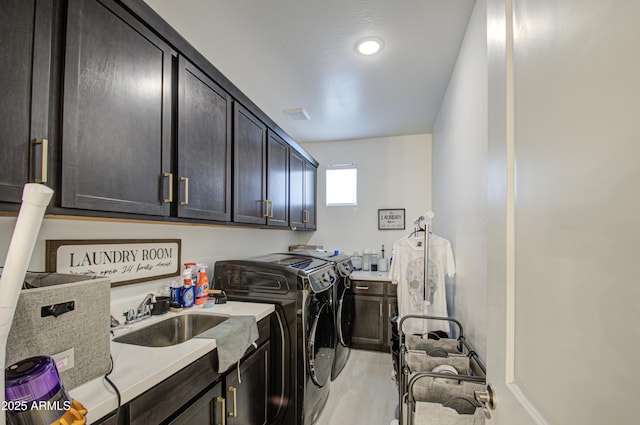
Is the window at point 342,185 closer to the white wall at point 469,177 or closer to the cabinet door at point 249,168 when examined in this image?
the white wall at point 469,177

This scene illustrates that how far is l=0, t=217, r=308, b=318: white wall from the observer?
1219 mm

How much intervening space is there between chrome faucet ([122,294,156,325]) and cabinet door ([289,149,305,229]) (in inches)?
61.9

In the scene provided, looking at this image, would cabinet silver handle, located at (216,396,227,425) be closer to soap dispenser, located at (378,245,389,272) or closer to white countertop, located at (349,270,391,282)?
white countertop, located at (349,270,391,282)

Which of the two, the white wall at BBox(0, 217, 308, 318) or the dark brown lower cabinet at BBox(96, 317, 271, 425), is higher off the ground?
the white wall at BBox(0, 217, 308, 318)

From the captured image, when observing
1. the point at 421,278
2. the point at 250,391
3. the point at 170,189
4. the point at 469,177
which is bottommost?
the point at 250,391

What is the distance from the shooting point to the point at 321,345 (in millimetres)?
2152

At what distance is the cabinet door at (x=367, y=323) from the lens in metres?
3.21

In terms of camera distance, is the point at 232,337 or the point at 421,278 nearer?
the point at 232,337

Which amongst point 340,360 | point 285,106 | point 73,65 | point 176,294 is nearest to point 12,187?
point 73,65

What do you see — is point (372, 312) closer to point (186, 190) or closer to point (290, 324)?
point (290, 324)

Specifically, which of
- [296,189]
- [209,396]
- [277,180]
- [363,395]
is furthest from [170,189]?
[363,395]

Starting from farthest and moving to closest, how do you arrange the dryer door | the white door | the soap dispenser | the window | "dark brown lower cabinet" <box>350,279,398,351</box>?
the window < the soap dispenser < "dark brown lower cabinet" <box>350,279,398,351</box> < the dryer door < the white door

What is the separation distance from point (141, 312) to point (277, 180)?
152 cm

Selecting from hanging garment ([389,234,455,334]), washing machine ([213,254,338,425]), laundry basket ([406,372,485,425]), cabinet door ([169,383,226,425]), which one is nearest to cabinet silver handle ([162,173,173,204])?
washing machine ([213,254,338,425])
